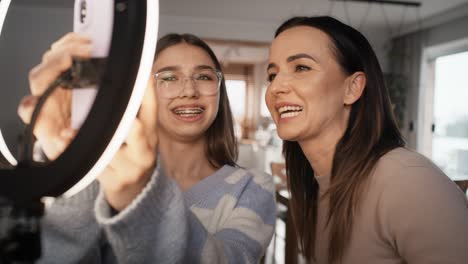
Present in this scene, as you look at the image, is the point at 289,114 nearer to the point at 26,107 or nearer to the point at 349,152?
the point at 349,152

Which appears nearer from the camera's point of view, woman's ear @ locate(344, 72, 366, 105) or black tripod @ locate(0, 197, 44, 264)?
black tripod @ locate(0, 197, 44, 264)

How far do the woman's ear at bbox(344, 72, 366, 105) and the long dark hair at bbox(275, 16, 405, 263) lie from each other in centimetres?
1

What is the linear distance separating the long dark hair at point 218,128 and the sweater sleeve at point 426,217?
45 centimetres

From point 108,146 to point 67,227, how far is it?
217mm

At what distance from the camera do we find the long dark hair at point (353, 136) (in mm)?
958

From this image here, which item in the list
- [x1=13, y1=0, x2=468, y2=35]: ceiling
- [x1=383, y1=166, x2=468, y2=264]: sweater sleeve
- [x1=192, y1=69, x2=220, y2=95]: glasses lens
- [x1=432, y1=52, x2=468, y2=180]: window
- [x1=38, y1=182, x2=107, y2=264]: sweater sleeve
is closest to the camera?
[x1=38, y1=182, x2=107, y2=264]: sweater sleeve

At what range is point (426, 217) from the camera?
79 cm

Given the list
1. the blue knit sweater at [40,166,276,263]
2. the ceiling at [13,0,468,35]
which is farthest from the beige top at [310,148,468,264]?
the ceiling at [13,0,468,35]

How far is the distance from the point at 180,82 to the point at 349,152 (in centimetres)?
50

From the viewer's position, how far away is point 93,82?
11.3 inches

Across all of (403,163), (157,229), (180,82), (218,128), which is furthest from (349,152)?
(157,229)

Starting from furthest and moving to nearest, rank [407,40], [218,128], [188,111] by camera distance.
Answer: [407,40]
[218,128]
[188,111]

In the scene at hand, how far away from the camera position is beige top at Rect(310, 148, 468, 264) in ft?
2.52

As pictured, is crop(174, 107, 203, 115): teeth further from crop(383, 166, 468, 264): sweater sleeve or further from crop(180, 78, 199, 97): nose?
crop(383, 166, 468, 264): sweater sleeve
